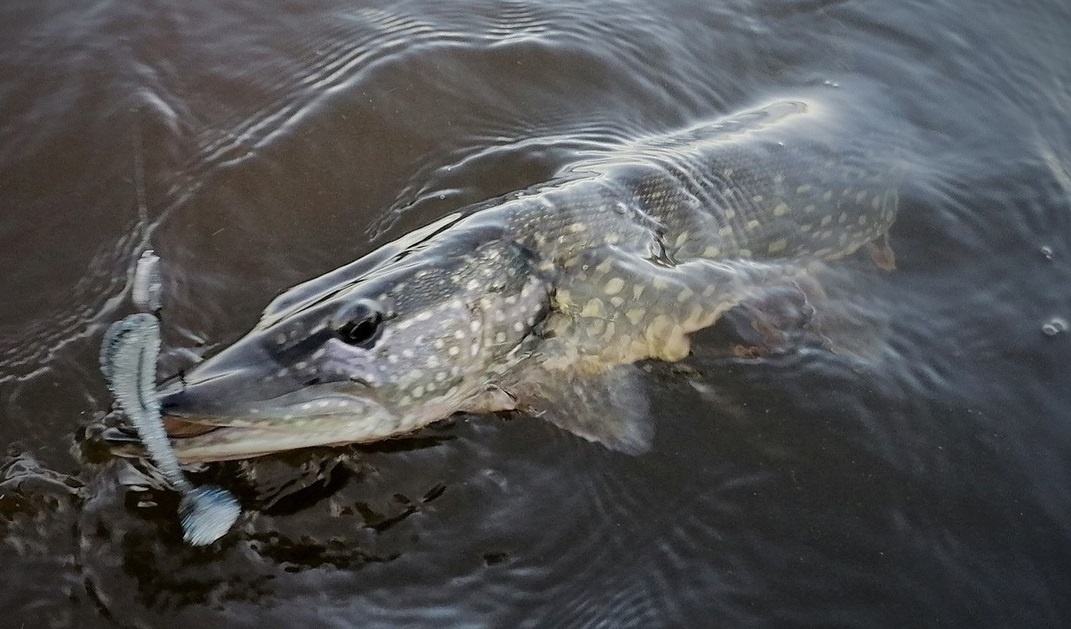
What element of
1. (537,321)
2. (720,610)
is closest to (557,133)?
(537,321)

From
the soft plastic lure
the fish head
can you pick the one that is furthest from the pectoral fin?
the soft plastic lure

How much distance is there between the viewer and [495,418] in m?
2.95

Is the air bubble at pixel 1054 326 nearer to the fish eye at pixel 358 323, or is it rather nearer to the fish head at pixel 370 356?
the fish head at pixel 370 356

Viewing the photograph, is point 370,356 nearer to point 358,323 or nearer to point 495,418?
point 358,323

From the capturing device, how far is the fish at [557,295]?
243 cm

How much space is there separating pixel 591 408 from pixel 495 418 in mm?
335

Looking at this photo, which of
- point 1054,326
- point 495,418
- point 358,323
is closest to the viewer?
point 358,323

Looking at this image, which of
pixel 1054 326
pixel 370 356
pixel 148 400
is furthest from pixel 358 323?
pixel 1054 326

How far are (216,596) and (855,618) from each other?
189 cm

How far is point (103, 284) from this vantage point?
3092 millimetres

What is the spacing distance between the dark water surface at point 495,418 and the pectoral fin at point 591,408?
52 millimetres

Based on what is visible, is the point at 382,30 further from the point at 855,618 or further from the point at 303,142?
the point at 855,618

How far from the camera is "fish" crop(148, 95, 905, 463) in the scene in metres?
2.43

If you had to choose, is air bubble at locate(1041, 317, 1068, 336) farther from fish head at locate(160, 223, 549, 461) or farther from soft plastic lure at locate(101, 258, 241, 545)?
soft plastic lure at locate(101, 258, 241, 545)
